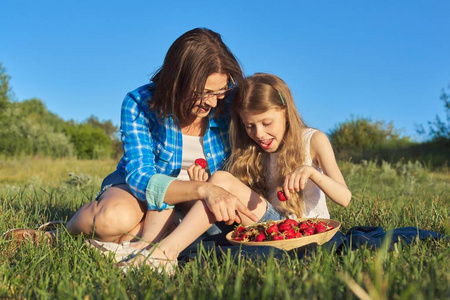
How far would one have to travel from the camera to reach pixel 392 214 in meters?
3.41

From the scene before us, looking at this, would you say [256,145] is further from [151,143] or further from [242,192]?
[151,143]

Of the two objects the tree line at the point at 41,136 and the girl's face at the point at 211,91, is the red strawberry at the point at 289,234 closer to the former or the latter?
the girl's face at the point at 211,91

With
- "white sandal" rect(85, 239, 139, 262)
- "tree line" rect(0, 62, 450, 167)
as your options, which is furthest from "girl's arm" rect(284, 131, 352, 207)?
"tree line" rect(0, 62, 450, 167)

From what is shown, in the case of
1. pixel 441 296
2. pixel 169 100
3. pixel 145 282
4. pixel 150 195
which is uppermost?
pixel 169 100

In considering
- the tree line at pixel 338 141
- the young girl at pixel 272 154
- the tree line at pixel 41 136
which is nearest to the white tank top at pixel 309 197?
the young girl at pixel 272 154

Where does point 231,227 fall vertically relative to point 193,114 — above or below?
below

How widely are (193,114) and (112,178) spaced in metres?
0.79

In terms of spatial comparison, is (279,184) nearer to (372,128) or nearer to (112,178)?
(112,178)

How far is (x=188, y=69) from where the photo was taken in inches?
112

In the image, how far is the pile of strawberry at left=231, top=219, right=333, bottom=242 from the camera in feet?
8.11

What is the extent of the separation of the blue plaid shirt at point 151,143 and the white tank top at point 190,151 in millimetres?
51

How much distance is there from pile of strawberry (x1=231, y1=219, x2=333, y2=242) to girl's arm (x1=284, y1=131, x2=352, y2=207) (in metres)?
0.20

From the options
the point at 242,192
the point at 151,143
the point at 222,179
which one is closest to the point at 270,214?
the point at 242,192

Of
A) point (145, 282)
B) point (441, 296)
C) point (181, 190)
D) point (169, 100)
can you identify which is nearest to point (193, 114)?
point (169, 100)
